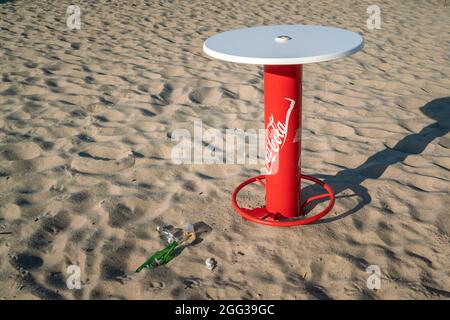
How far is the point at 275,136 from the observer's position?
2422 mm

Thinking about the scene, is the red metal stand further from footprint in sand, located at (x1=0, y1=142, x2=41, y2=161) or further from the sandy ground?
footprint in sand, located at (x1=0, y1=142, x2=41, y2=161)

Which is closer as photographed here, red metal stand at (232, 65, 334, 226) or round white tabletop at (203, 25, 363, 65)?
round white tabletop at (203, 25, 363, 65)

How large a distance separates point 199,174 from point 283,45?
125 centimetres

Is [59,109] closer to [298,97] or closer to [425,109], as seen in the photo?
[298,97]

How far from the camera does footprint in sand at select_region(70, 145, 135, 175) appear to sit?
3211 millimetres

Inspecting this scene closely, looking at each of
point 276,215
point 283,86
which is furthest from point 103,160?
point 283,86

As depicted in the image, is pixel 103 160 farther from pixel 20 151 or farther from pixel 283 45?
pixel 283 45

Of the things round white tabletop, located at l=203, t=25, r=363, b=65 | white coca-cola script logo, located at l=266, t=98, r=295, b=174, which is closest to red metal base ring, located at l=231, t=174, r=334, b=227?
white coca-cola script logo, located at l=266, t=98, r=295, b=174

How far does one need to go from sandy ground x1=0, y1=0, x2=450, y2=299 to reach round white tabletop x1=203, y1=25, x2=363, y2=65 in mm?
1045

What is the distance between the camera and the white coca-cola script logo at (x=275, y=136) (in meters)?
2.38

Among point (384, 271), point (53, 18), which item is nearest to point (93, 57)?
point (53, 18)

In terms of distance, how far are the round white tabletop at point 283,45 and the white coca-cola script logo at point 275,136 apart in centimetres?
31

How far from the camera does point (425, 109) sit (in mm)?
4191

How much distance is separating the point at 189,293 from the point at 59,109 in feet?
8.60
